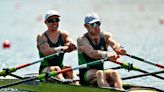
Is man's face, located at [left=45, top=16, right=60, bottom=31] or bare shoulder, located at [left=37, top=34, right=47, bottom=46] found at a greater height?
man's face, located at [left=45, top=16, right=60, bottom=31]

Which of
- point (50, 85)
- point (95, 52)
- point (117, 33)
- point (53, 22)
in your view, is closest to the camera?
point (95, 52)

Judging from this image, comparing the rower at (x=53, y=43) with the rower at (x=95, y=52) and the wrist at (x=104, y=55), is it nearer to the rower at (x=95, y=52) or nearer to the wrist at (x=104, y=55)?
the rower at (x=95, y=52)

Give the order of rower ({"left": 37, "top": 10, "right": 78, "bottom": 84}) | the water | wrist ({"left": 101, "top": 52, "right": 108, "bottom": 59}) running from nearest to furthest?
wrist ({"left": 101, "top": 52, "right": 108, "bottom": 59}) < rower ({"left": 37, "top": 10, "right": 78, "bottom": 84}) < the water

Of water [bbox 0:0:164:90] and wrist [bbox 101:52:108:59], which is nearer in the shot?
wrist [bbox 101:52:108:59]

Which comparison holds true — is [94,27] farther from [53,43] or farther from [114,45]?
[53,43]

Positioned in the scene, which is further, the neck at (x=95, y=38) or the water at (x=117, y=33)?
the water at (x=117, y=33)

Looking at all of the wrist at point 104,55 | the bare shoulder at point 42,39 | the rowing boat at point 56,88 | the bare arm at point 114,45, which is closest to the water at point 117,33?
the bare arm at point 114,45

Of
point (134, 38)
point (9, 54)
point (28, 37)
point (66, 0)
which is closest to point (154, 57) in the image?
point (9, 54)

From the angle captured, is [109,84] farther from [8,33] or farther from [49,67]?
[8,33]

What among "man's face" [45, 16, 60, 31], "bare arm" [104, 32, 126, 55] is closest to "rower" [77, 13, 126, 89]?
"bare arm" [104, 32, 126, 55]

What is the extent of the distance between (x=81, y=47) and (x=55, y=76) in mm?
1118

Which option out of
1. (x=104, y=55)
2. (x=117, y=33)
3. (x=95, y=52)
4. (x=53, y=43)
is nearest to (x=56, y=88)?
(x=95, y=52)

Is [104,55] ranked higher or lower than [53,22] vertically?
lower

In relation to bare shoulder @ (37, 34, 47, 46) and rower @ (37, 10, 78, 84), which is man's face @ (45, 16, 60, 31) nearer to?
rower @ (37, 10, 78, 84)
